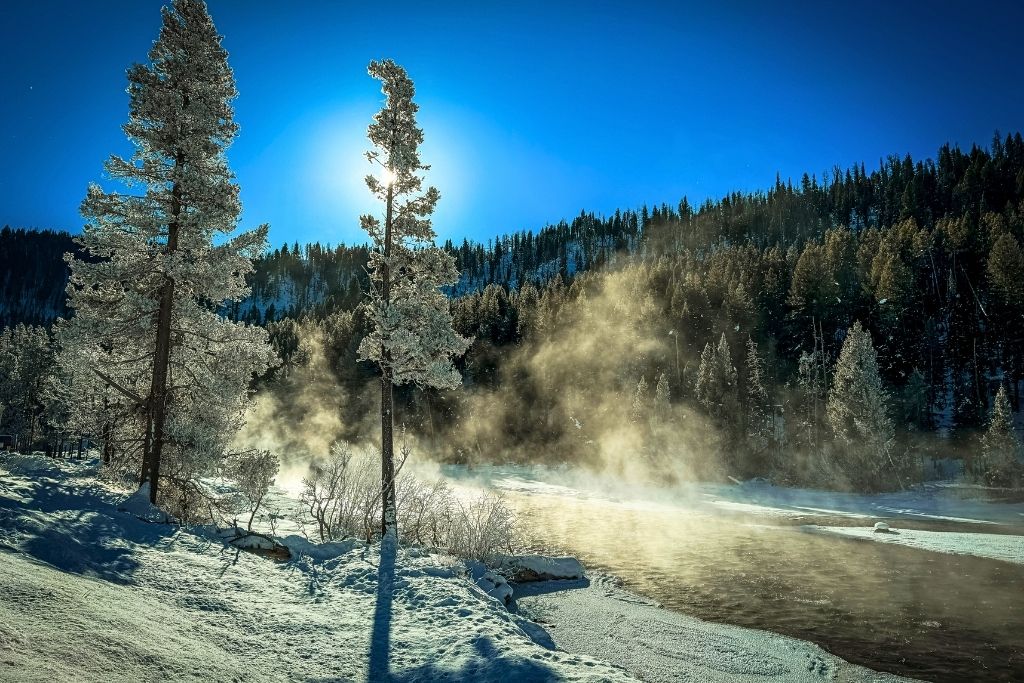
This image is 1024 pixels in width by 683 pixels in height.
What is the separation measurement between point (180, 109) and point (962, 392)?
7591 centimetres

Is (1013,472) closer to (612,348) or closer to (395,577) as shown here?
(612,348)

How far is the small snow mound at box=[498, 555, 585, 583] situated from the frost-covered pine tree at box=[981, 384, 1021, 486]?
40521 millimetres

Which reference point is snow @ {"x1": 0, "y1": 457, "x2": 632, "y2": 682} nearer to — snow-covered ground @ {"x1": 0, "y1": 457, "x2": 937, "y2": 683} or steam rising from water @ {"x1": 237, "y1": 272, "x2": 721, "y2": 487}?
snow-covered ground @ {"x1": 0, "y1": 457, "x2": 937, "y2": 683}

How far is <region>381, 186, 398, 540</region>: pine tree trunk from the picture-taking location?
52.9 ft

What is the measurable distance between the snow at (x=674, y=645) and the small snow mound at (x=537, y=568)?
6.06ft

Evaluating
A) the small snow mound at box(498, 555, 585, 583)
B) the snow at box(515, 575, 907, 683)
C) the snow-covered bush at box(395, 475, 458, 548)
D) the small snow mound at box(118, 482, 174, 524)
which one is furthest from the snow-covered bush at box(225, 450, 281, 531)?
the snow at box(515, 575, 907, 683)

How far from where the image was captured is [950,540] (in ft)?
85.9

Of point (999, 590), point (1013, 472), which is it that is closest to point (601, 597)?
point (999, 590)

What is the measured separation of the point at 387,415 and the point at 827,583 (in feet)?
48.2

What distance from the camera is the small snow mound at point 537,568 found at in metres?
16.9

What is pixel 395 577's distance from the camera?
10117mm

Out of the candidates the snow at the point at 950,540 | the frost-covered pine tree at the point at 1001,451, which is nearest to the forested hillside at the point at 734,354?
the frost-covered pine tree at the point at 1001,451

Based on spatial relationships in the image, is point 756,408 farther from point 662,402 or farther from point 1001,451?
point 1001,451

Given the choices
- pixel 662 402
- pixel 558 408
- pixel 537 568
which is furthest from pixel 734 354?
pixel 537 568
